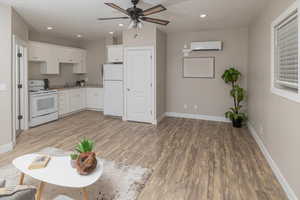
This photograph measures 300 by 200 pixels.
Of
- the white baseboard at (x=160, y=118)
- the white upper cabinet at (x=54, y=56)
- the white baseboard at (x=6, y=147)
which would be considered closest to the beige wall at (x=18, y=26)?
the white upper cabinet at (x=54, y=56)

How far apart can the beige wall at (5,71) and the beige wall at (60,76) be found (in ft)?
8.22

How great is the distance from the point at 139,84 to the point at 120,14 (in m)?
2.00

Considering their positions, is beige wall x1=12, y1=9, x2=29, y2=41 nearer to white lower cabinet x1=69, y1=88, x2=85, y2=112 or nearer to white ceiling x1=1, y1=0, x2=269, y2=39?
white ceiling x1=1, y1=0, x2=269, y2=39

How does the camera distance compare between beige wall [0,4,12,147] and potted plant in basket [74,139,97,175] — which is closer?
potted plant in basket [74,139,97,175]

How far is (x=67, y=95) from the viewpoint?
6332 mm

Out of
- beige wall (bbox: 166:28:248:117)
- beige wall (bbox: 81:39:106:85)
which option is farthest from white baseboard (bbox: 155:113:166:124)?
beige wall (bbox: 81:39:106:85)

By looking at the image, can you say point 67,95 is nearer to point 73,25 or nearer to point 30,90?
point 30,90

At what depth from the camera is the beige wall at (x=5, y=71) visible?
3439mm

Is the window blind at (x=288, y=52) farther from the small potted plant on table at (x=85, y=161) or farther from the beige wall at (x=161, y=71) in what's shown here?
the beige wall at (x=161, y=71)

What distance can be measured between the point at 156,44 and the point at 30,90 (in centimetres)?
364

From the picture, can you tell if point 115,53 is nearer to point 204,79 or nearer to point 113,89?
point 113,89

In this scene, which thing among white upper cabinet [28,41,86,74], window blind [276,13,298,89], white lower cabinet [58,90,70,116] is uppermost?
white upper cabinet [28,41,86,74]

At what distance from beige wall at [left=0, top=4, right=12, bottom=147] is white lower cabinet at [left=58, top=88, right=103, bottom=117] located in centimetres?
244

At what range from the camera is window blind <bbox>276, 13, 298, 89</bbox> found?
2258 millimetres
